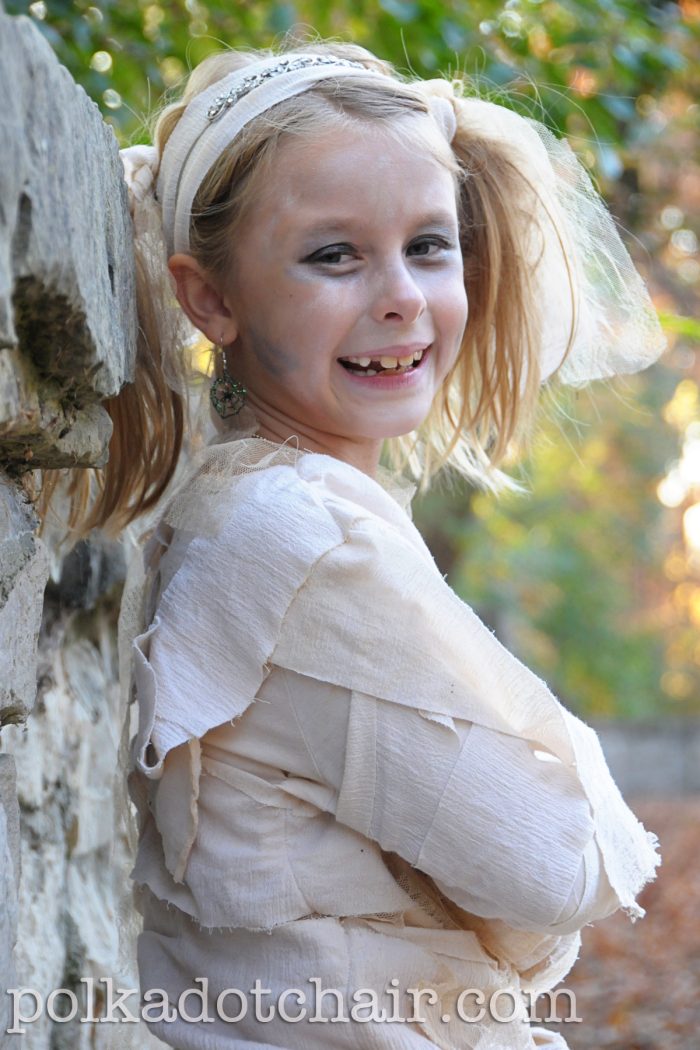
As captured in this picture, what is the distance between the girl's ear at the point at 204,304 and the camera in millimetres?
2045

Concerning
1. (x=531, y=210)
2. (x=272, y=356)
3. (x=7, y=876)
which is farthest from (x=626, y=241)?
(x=7, y=876)

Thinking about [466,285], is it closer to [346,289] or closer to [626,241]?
[346,289]

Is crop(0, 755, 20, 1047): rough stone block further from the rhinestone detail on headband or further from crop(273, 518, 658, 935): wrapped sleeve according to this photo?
the rhinestone detail on headband

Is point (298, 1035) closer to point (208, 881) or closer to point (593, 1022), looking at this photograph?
point (208, 881)

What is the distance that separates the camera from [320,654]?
171 centimetres

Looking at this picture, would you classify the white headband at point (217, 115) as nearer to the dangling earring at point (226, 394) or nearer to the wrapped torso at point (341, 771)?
the dangling earring at point (226, 394)

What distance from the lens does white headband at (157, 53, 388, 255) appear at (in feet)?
6.42

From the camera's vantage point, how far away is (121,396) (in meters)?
2.04

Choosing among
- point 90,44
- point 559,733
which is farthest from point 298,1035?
point 90,44

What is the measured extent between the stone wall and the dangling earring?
1.07 feet

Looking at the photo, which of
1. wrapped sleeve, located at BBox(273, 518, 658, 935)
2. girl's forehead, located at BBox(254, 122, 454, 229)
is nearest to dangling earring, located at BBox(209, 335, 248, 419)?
girl's forehead, located at BBox(254, 122, 454, 229)

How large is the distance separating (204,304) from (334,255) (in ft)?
0.86

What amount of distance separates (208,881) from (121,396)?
748mm

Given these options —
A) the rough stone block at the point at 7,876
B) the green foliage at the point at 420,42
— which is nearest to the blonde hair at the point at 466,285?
the rough stone block at the point at 7,876
